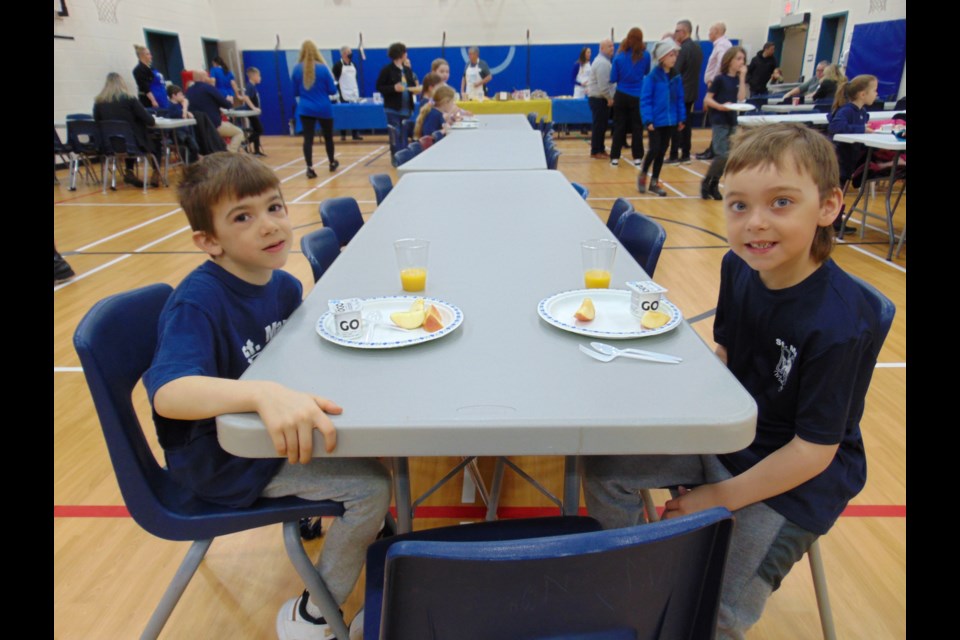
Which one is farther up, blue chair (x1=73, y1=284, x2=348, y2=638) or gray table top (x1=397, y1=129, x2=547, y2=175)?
gray table top (x1=397, y1=129, x2=547, y2=175)

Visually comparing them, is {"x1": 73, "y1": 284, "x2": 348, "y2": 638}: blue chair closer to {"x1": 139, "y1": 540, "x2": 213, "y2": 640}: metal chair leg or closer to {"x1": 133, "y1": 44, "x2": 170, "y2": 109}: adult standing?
{"x1": 139, "y1": 540, "x2": 213, "y2": 640}: metal chair leg

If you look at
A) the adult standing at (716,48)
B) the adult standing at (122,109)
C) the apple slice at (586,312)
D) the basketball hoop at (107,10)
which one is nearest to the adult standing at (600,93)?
the adult standing at (716,48)

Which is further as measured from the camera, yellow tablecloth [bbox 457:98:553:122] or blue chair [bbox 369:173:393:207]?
yellow tablecloth [bbox 457:98:553:122]

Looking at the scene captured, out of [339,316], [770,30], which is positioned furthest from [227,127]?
[770,30]

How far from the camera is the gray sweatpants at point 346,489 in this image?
121 cm

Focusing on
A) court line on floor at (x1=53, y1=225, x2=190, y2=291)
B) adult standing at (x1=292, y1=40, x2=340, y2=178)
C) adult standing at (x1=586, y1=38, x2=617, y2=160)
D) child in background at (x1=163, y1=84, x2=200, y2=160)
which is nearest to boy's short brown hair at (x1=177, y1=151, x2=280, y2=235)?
court line on floor at (x1=53, y1=225, x2=190, y2=291)

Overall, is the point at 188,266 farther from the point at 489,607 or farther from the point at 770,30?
the point at 770,30

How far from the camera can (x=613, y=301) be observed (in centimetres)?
128

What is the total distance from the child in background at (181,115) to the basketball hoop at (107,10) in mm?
1589

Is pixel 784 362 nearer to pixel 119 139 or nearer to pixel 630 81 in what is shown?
pixel 630 81

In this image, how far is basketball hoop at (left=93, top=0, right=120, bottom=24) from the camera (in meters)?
9.60

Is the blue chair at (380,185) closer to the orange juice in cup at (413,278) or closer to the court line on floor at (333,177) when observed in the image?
the orange juice in cup at (413,278)

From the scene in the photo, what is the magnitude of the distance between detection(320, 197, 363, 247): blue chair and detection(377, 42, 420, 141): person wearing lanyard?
6931 mm
